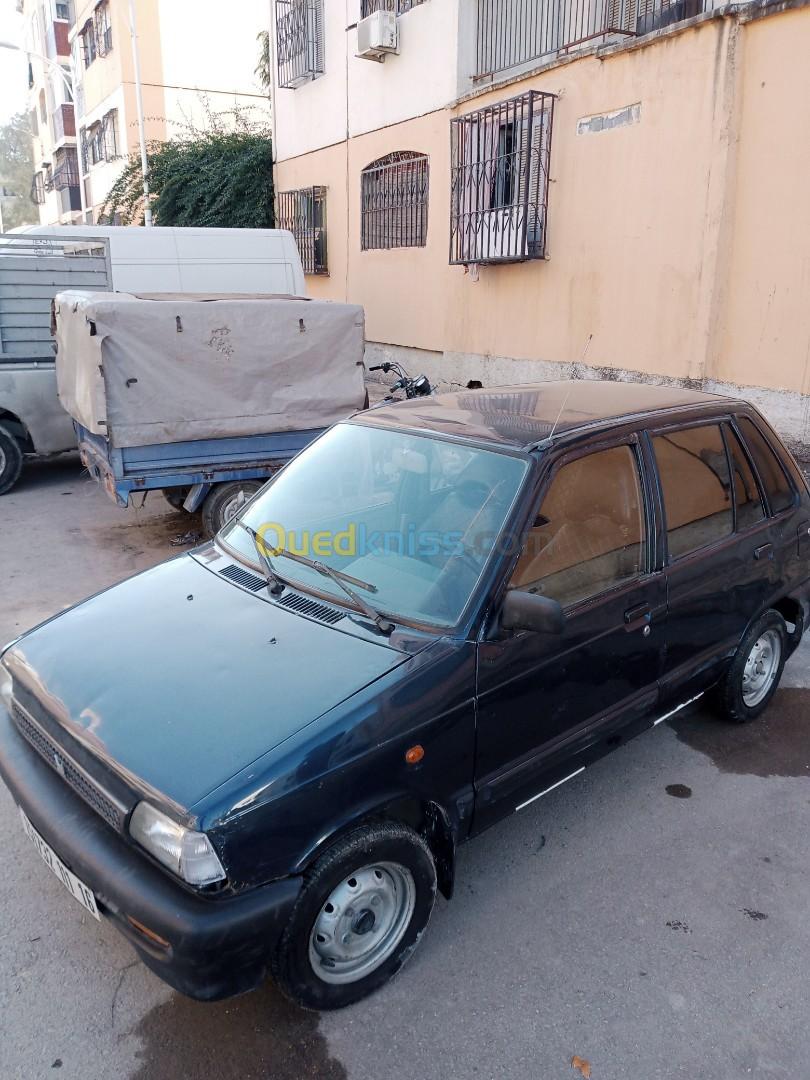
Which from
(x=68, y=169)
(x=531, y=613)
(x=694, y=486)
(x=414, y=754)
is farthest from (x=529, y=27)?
(x=68, y=169)

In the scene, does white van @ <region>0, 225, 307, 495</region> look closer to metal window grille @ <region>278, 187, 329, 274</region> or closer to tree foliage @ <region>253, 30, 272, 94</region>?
metal window grille @ <region>278, 187, 329, 274</region>

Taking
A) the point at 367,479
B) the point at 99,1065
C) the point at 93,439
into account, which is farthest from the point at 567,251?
the point at 99,1065

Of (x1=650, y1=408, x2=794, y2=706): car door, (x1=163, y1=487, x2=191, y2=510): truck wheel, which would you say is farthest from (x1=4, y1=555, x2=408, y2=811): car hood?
(x1=163, y1=487, x2=191, y2=510): truck wheel

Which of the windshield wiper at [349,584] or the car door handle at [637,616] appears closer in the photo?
the windshield wiper at [349,584]

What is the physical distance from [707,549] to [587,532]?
78 cm

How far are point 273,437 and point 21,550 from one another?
91.6 inches

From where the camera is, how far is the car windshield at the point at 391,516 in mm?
2926

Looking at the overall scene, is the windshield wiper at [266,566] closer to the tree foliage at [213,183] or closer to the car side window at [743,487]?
the car side window at [743,487]

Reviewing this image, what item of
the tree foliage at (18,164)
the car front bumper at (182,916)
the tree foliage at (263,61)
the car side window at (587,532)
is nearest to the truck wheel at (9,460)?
the car front bumper at (182,916)

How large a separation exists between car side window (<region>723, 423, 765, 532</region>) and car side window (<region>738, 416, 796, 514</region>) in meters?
0.08

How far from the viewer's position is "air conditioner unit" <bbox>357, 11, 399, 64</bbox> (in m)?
11.6

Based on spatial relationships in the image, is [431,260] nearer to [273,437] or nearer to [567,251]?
[567,251]

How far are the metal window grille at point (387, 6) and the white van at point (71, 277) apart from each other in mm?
4443

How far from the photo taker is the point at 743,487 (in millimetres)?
3959
